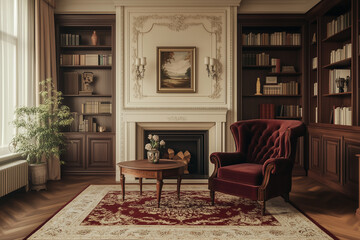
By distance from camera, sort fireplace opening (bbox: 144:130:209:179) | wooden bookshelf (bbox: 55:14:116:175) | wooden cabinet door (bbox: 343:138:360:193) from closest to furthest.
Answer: wooden cabinet door (bbox: 343:138:360:193)
fireplace opening (bbox: 144:130:209:179)
wooden bookshelf (bbox: 55:14:116:175)

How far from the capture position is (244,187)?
3.46m

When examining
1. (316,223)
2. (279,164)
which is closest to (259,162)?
(279,164)

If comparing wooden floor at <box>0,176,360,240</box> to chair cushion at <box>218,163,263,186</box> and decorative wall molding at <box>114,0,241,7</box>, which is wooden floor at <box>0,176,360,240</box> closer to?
chair cushion at <box>218,163,263,186</box>

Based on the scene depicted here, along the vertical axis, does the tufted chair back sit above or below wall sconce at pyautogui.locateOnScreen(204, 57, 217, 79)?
below

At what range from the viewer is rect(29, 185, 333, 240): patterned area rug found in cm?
286

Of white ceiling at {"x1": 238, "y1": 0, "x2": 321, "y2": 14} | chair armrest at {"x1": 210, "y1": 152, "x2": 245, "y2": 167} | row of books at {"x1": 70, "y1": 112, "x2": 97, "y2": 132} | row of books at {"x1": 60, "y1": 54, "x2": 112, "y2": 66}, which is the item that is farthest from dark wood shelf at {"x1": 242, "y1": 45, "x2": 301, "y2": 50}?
row of books at {"x1": 70, "y1": 112, "x2": 97, "y2": 132}

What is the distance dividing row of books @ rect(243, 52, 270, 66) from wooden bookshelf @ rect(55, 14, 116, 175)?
2349 mm

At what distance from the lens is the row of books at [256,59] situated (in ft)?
18.4

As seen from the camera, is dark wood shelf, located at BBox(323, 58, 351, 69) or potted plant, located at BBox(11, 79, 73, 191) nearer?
potted plant, located at BBox(11, 79, 73, 191)

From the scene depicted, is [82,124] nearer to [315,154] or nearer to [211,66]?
[211,66]

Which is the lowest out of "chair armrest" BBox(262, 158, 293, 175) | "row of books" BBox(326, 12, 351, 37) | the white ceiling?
"chair armrest" BBox(262, 158, 293, 175)

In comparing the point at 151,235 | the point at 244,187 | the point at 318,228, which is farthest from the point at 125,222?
the point at 318,228

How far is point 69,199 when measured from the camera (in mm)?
4078

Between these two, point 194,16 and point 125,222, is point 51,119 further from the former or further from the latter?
point 194,16
